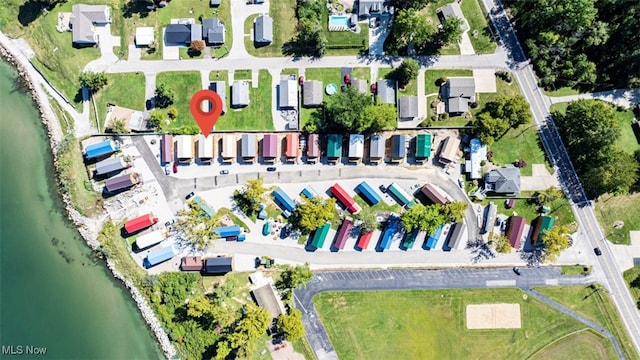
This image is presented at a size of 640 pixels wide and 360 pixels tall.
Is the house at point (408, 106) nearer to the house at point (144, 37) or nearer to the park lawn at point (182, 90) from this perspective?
the park lawn at point (182, 90)

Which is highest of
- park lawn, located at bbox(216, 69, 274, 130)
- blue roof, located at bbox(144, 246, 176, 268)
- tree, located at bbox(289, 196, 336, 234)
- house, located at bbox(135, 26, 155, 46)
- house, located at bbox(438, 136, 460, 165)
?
house, located at bbox(135, 26, 155, 46)

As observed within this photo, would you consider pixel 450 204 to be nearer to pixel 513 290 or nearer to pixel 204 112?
pixel 513 290

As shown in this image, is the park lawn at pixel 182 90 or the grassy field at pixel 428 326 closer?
the grassy field at pixel 428 326

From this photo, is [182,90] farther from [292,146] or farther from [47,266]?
[47,266]

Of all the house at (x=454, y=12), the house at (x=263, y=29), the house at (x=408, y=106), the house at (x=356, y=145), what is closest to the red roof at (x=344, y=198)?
the house at (x=356, y=145)

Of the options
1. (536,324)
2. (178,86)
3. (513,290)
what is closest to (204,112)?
(178,86)

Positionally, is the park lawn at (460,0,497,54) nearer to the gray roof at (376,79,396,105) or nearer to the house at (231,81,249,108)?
the gray roof at (376,79,396,105)

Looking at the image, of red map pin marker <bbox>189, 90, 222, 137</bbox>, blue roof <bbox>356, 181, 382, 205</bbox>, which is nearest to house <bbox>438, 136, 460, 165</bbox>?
blue roof <bbox>356, 181, 382, 205</bbox>
